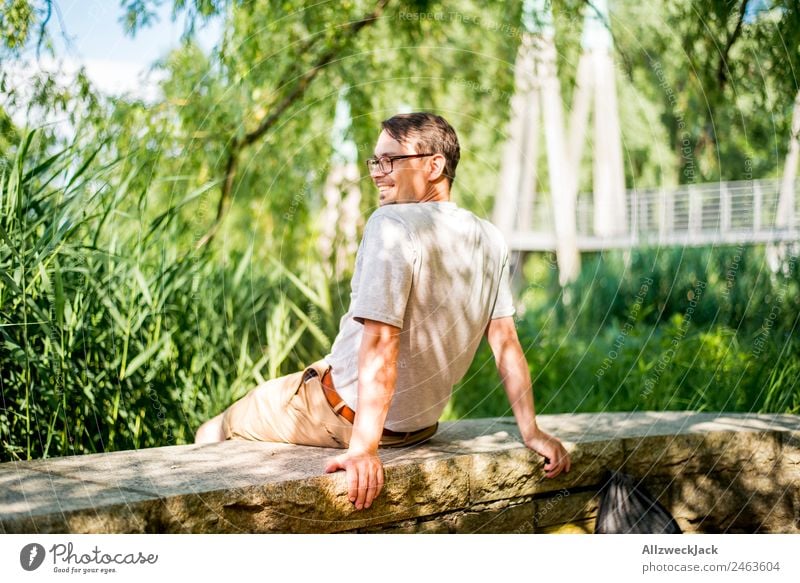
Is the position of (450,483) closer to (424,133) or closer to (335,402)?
(335,402)

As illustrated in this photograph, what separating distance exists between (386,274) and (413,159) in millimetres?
359

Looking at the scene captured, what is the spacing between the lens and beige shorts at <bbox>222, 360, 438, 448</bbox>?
241cm

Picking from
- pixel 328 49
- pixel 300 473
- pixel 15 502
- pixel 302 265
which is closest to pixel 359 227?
pixel 302 265

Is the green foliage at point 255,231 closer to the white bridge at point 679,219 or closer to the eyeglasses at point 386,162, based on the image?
the eyeglasses at point 386,162

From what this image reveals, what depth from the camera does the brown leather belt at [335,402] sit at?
235cm

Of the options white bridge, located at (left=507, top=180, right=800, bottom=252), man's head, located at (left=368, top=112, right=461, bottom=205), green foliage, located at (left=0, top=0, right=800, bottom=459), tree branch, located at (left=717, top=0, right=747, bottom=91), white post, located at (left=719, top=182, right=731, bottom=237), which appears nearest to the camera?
man's head, located at (left=368, top=112, right=461, bottom=205)

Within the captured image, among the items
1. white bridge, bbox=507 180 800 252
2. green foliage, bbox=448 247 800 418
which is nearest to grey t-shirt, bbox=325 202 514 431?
green foliage, bbox=448 247 800 418

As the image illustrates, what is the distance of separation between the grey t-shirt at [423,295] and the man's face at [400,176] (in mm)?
78

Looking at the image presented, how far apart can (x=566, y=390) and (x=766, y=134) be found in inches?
63.5

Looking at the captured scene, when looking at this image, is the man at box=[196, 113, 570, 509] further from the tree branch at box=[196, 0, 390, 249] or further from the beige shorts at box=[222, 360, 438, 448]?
the tree branch at box=[196, 0, 390, 249]

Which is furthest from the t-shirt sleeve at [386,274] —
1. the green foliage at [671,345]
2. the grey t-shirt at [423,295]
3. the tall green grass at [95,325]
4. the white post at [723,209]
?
the white post at [723,209]

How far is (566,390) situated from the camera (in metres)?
4.96

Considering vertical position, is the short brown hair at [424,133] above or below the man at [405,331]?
above
